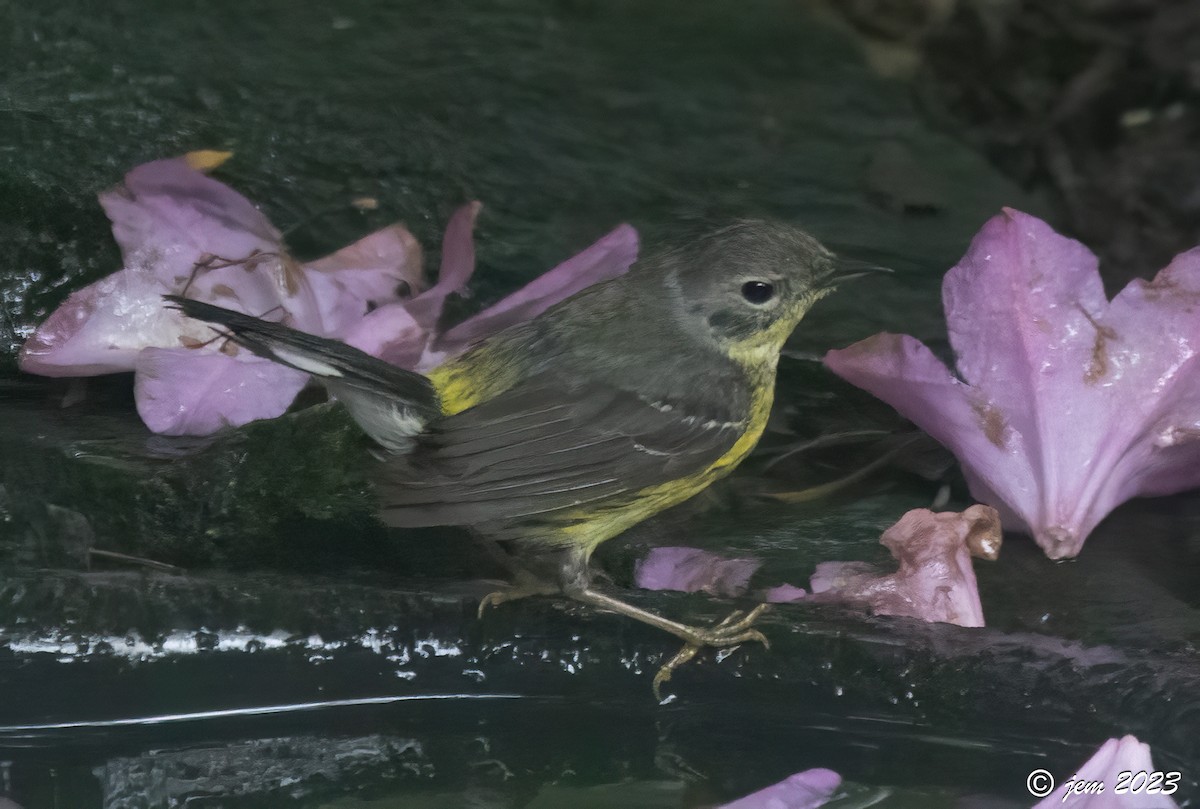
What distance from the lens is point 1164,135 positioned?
3143 millimetres

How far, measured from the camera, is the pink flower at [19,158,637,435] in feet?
6.15

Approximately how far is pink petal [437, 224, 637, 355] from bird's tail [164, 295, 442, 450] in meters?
0.20

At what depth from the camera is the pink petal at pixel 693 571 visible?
1.72 meters

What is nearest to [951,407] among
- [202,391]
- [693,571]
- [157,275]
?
[693,571]

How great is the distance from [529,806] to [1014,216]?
84cm

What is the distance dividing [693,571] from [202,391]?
60cm

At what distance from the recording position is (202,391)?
6.07ft

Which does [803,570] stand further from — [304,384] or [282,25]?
[282,25]

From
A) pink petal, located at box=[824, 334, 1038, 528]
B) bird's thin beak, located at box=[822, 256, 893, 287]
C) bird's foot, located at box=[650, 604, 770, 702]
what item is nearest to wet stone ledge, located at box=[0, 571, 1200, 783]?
bird's foot, located at box=[650, 604, 770, 702]

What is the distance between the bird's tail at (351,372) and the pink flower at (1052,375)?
18.6 inches

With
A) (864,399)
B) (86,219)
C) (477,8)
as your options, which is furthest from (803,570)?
(477,8)

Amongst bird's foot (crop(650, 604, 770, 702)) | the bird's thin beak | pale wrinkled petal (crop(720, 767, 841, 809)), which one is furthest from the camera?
the bird's thin beak

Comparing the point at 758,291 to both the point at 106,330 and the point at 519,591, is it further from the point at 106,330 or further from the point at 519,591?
the point at 106,330

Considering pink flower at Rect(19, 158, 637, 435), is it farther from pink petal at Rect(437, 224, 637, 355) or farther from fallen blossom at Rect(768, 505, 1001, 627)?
fallen blossom at Rect(768, 505, 1001, 627)
